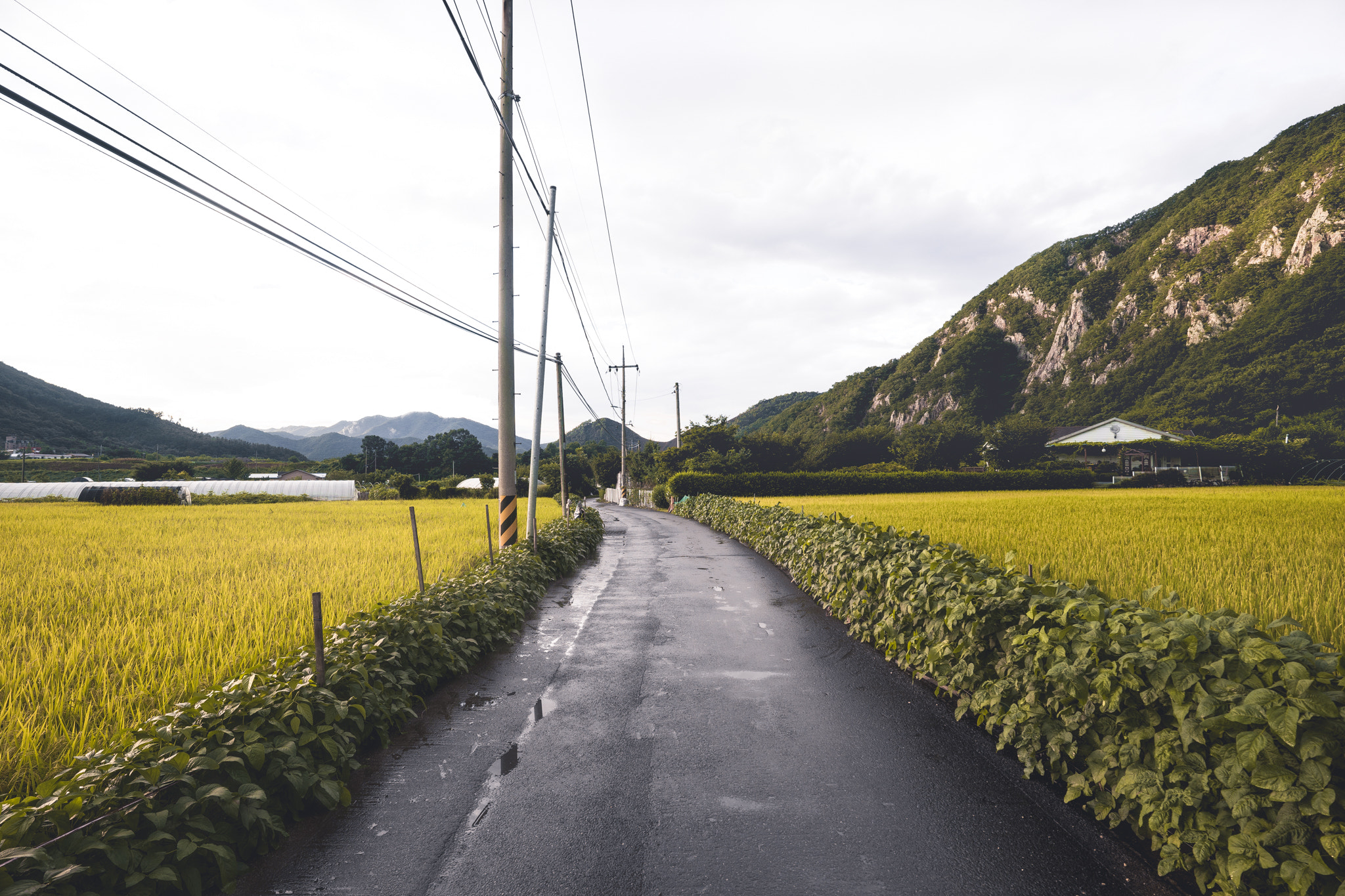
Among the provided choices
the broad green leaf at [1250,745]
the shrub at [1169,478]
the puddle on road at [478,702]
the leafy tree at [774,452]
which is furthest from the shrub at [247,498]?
the shrub at [1169,478]

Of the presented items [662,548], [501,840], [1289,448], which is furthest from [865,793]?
[1289,448]

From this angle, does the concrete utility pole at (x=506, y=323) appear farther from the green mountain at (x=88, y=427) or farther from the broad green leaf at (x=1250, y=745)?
the green mountain at (x=88, y=427)

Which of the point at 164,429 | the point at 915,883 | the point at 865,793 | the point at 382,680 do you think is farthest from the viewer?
the point at 164,429

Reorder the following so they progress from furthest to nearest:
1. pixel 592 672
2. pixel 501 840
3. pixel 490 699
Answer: pixel 592 672, pixel 490 699, pixel 501 840

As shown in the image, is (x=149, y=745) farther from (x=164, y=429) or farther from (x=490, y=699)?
(x=164, y=429)

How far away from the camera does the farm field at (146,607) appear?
3.39 m

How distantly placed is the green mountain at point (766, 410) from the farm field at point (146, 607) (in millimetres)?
128692

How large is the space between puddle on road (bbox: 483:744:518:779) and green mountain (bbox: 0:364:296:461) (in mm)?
131603

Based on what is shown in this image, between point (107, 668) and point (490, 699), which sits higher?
point (107, 668)

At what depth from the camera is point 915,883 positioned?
2740mm

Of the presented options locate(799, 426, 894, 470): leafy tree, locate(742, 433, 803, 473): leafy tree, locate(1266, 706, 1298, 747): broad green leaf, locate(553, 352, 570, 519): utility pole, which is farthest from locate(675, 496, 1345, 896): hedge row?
locate(799, 426, 894, 470): leafy tree

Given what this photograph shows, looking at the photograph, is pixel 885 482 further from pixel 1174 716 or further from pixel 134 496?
pixel 134 496

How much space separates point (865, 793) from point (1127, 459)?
5922 cm

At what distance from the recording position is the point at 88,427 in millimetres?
114000
